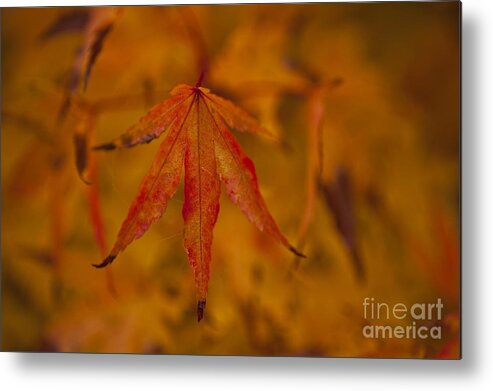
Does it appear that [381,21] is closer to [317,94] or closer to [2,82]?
[317,94]

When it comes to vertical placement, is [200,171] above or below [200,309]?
above
